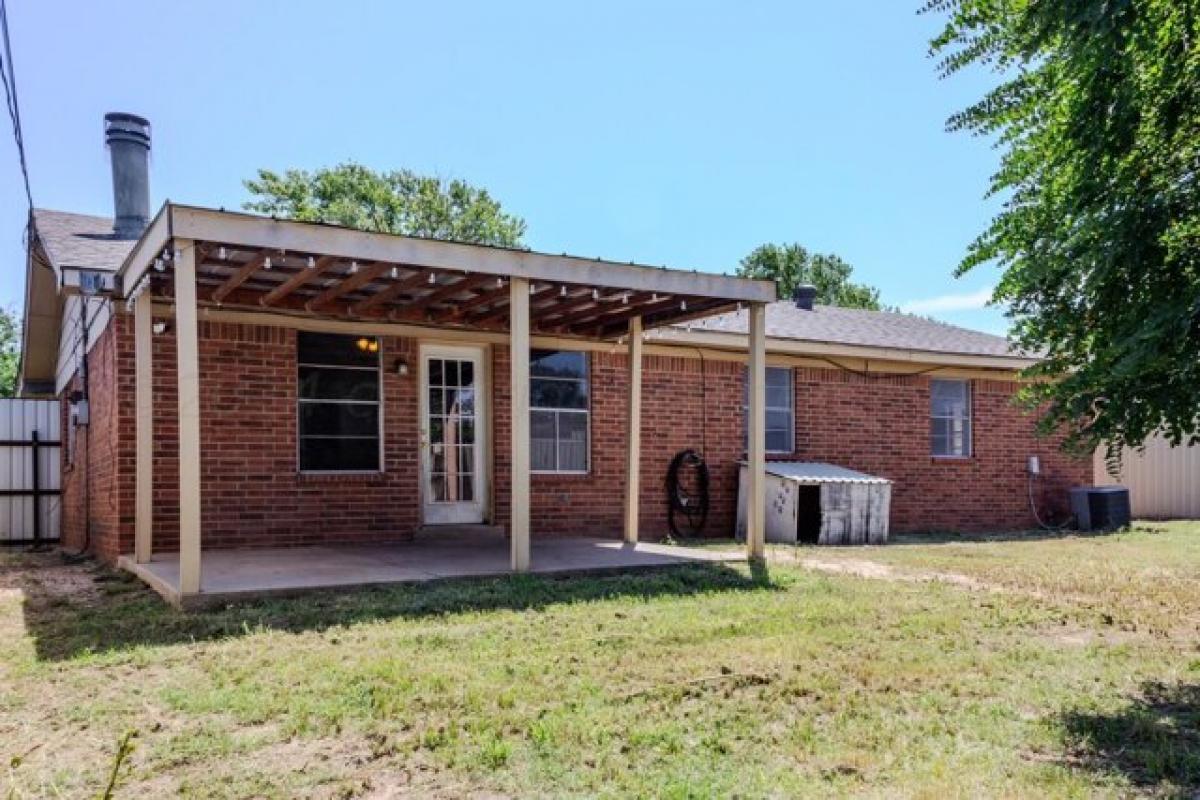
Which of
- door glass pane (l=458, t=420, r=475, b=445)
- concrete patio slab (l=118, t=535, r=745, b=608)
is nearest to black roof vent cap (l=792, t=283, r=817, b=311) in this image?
concrete patio slab (l=118, t=535, r=745, b=608)

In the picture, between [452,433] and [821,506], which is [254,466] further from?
[821,506]

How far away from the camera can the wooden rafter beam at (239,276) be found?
6.64 m

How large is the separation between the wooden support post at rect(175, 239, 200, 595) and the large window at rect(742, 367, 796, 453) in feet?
26.1

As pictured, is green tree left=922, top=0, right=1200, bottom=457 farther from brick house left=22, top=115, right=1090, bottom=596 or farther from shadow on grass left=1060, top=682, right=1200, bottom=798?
brick house left=22, top=115, right=1090, bottom=596

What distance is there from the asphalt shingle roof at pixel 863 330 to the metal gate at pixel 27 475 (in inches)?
402

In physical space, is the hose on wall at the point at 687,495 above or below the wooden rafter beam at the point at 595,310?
below

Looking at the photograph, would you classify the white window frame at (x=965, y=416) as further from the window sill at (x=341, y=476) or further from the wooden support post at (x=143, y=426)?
the wooden support post at (x=143, y=426)

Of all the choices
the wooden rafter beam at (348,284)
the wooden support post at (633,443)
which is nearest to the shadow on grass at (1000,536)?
the wooden support post at (633,443)

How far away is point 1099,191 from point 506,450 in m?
6.94

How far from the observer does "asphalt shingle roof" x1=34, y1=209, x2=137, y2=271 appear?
8.40 m

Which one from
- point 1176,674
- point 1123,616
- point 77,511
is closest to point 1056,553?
point 1123,616

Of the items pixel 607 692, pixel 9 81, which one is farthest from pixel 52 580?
pixel 607 692

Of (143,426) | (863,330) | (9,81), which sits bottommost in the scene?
(143,426)

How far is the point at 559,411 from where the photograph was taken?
34.4ft
